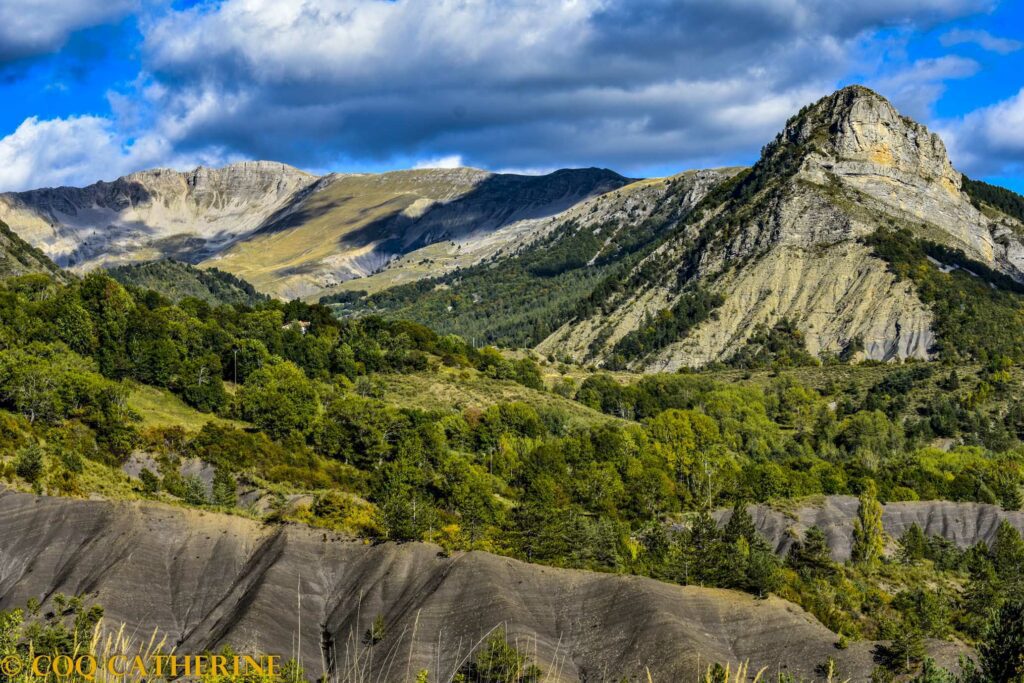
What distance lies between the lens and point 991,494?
11275 cm

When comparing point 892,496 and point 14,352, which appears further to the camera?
point 892,496

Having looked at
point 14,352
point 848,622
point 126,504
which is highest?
point 14,352

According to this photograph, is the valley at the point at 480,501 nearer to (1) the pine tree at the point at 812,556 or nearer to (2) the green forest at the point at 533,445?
(1) the pine tree at the point at 812,556

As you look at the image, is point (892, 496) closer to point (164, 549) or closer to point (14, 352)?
point (164, 549)

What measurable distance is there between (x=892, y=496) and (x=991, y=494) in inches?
435

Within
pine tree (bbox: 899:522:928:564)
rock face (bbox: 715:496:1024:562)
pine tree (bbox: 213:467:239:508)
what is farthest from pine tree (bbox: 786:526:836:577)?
pine tree (bbox: 213:467:239:508)

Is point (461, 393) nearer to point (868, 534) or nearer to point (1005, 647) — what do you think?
point (868, 534)

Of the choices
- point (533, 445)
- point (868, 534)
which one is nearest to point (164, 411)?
point (533, 445)

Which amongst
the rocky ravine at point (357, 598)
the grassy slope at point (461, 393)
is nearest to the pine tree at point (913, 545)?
the rocky ravine at point (357, 598)

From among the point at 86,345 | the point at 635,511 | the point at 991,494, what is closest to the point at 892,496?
the point at 991,494

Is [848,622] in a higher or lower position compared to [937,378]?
lower

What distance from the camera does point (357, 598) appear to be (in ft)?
190

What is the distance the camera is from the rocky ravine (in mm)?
49938

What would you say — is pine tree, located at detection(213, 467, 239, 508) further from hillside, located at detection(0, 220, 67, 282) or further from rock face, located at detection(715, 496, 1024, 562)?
hillside, located at detection(0, 220, 67, 282)
